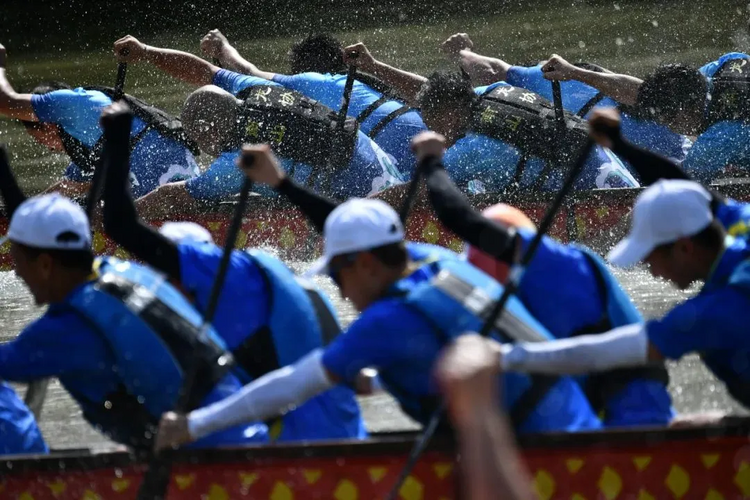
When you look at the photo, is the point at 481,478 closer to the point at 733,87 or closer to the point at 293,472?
the point at 293,472

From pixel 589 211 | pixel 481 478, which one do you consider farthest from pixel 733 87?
pixel 481 478

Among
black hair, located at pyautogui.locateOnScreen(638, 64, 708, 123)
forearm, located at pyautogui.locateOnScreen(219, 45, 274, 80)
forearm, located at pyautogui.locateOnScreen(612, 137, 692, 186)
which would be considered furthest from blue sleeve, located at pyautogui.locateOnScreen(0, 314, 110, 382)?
forearm, located at pyautogui.locateOnScreen(219, 45, 274, 80)

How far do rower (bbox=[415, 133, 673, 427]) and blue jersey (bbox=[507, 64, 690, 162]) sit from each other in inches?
Answer: 148

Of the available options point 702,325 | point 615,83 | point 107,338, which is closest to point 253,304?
point 107,338

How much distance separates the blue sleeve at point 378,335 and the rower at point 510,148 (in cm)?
399

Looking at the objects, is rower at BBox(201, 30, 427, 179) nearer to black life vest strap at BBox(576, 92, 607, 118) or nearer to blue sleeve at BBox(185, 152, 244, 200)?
blue sleeve at BBox(185, 152, 244, 200)

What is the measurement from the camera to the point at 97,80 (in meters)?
15.7

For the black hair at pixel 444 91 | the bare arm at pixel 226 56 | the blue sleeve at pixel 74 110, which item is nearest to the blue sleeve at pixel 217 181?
the blue sleeve at pixel 74 110

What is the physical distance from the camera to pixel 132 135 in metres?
7.57

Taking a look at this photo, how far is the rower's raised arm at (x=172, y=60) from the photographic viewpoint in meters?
7.71

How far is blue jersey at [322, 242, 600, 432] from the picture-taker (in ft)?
10.0

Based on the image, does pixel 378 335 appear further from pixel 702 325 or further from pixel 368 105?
pixel 368 105

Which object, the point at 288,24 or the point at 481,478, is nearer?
the point at 481,478

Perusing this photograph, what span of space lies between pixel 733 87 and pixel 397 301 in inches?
171
